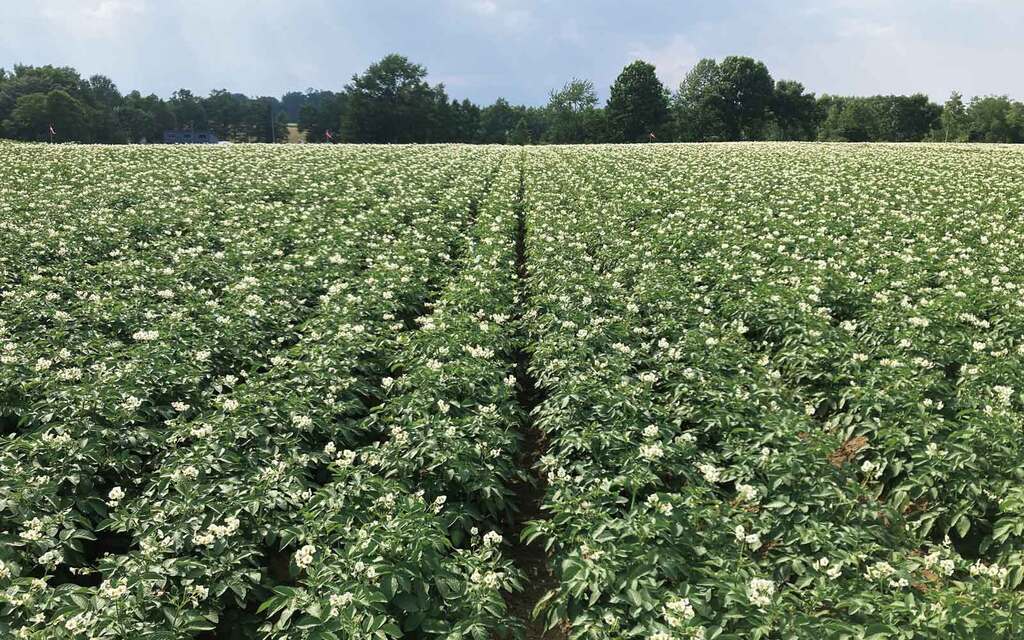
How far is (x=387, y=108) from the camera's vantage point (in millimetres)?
94250

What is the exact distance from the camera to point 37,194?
17094mm

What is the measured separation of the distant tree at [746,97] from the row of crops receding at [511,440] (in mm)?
88947

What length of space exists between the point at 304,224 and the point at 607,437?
1223 cm

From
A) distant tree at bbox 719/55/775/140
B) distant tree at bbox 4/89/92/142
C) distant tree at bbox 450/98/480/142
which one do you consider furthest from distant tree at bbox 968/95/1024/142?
distant tree at bbox 4/89/92/142

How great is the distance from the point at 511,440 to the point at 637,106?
97.6m

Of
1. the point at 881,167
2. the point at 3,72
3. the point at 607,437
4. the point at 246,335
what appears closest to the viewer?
the point at 607,437

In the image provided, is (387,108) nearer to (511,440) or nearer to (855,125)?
(855,125)

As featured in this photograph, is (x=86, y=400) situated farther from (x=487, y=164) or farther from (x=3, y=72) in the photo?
(x=3, y=72)

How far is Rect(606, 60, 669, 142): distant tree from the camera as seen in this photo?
306 ft

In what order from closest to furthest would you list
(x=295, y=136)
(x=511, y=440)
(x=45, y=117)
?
(x=511, y=440)
(x=45, y=117)
(x=295, y=136)

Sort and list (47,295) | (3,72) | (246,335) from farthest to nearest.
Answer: (3,72), (47,295), (246,335)

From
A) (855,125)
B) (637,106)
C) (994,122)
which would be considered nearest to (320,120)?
(637,106)

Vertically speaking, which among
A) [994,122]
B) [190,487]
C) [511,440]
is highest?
[994,122]

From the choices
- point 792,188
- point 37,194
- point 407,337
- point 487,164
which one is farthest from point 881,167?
point 37,194
